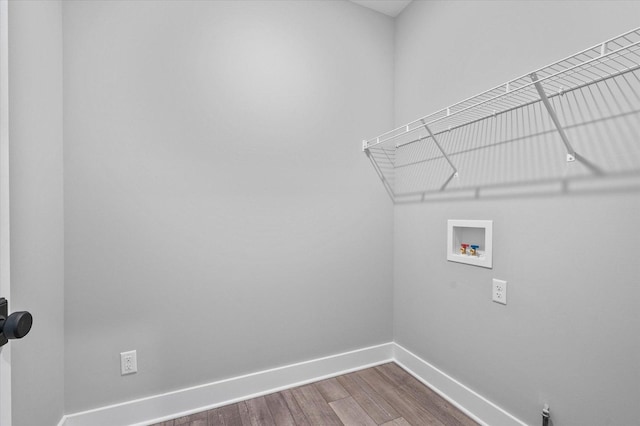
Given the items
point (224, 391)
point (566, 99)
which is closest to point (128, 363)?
point (224, 391)

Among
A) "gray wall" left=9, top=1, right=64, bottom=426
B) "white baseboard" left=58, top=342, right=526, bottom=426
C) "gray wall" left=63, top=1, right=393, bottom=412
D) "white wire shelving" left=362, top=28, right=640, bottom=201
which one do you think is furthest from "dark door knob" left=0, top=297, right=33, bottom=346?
"white wire shelving" left=362, top=28, right=640, bottom=201

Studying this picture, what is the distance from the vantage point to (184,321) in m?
1.56

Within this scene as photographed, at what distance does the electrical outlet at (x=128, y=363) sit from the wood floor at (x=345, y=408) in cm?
34

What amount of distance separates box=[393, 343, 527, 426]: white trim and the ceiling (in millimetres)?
2467

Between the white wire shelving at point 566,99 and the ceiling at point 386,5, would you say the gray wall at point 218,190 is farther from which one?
the white wire shelving at point 566,99

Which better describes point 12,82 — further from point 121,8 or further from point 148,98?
point 121,8

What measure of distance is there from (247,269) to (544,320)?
150cm

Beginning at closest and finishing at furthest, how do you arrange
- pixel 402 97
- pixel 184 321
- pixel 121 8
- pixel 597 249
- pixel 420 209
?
pixel 597 249 → pixel 121 8 → pixel 184 321 → pixel 420 209 → pixel 402 97

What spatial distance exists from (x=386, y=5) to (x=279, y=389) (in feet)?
8.87

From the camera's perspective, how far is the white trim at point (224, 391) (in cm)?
142

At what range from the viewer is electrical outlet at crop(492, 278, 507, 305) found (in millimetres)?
1385

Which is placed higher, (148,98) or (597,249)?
(148,98)

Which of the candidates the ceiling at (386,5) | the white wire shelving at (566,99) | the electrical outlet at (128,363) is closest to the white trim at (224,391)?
the electrical outlet at (128,363)

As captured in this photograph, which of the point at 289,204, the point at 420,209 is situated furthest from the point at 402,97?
the point at 289,204
